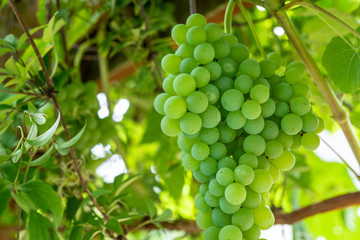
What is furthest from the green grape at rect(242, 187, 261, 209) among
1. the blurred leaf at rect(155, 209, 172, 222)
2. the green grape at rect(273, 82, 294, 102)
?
the blurred leaf at rect(155, 209, 172, 222)

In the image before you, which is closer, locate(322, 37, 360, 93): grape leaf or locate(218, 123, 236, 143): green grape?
locate(218, 123, 236, 143): green grape

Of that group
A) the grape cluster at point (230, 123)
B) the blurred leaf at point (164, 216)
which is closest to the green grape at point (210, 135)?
the grape cluster at point (230, 123)

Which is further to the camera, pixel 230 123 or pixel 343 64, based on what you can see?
pixel 343 64

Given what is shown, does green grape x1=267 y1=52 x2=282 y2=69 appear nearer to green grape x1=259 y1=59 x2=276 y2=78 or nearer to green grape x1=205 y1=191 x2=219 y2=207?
green grape x1=259 y1=59 x2=276 y2=78

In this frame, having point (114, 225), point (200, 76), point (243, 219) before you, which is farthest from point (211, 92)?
point (114, 225)

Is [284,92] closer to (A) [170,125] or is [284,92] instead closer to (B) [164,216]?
(A) [170,125]

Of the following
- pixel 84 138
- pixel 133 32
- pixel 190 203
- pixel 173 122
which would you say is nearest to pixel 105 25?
pixel 133 32

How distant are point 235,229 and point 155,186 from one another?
1.83 ft

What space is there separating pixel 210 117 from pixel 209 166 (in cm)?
5

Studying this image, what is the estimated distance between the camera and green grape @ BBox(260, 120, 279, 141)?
0.39 metres

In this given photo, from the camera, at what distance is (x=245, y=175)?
351 mm

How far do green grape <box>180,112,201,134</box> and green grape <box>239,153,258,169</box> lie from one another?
50 millimetres

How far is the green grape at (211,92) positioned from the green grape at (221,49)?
0.04m

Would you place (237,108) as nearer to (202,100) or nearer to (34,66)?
(202,100)
